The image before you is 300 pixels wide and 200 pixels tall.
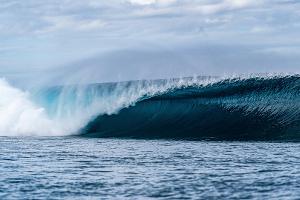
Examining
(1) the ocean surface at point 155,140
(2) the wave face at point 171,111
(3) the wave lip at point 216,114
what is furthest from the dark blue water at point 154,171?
(2) the wave face at point 171,111

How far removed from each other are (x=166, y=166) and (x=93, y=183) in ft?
10.6

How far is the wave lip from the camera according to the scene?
29.1 m

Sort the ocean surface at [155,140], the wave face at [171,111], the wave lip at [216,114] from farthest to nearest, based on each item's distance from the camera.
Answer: the wave face at [171,111], the wave lip at [216,114], the ocean surface at [155,140]

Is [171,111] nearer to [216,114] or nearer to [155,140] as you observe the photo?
[216,114]

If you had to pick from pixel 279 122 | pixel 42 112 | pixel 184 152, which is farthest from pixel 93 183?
pixel 42 112

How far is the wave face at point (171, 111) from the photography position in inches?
1179

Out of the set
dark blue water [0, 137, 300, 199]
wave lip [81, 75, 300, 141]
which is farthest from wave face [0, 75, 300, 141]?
dark blue water [0, 137, 300, 199]

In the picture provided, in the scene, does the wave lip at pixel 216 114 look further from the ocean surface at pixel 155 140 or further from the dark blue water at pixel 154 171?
the dark blue water at pixel 154 171

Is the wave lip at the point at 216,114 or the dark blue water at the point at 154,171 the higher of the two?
the wave lip at the point at 216,114

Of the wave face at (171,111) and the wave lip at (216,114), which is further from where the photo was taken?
the wave face at (171,111)

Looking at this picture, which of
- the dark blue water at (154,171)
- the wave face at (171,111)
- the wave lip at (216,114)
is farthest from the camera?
the wave face at (171,111)

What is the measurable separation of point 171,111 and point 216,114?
307 cm

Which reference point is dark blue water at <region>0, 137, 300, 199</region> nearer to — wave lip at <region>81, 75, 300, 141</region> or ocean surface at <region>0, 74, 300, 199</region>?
ocean surface at <region>0, 74, 300, 199</region>

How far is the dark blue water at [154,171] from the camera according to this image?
14.3 meters
